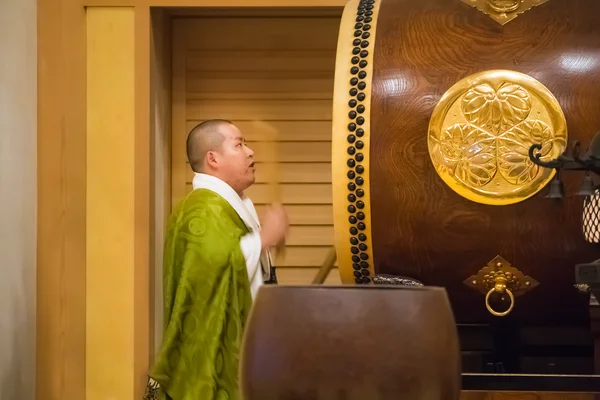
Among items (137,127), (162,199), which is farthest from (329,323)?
(162,199)

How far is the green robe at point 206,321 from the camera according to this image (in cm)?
236

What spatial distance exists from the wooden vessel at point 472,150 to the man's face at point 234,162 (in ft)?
2.88

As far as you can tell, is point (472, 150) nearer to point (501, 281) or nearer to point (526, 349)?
point (501, 281)

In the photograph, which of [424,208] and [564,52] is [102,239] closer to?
[424,208]

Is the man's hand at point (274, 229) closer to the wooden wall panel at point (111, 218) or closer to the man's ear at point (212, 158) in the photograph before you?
the man's ear at point (212, 158)

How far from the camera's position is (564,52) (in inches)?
67.9

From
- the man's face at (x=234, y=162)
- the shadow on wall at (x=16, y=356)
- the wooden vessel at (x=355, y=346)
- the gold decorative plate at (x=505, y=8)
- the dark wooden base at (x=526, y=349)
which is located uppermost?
the gold decorative plate at (x=505, y=8)

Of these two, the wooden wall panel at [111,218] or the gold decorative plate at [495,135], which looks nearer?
the gold decorative plate at [495,135]

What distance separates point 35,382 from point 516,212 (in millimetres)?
1663

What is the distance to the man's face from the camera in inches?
103

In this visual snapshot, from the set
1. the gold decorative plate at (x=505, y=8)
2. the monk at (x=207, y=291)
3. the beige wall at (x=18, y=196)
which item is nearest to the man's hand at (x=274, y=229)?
the monk at (x=207, y=291)

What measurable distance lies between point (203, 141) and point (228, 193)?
0.20 meters

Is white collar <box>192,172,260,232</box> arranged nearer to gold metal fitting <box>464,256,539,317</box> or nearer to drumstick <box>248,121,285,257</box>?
drumstick <box>248,121,285,257</box>

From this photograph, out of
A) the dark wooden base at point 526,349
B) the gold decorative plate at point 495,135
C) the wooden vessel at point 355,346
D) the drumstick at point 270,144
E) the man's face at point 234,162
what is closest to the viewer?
the wooden vessel at point 355,346
